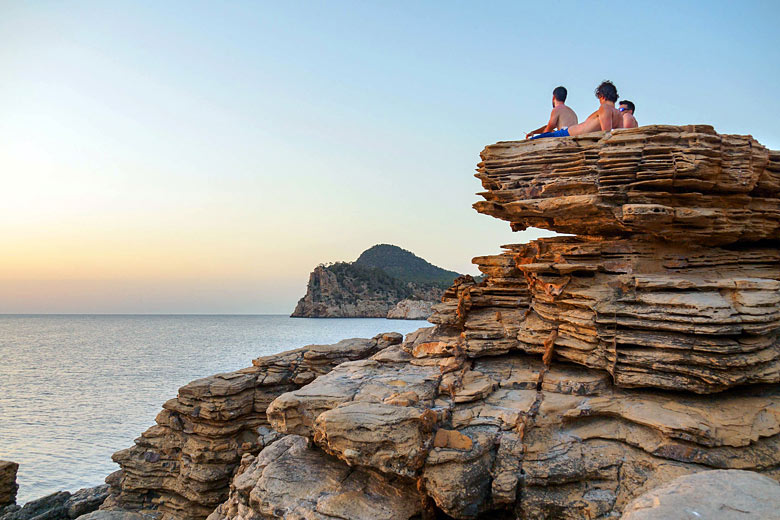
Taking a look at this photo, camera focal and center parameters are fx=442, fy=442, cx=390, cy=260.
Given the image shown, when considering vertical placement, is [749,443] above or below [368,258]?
below

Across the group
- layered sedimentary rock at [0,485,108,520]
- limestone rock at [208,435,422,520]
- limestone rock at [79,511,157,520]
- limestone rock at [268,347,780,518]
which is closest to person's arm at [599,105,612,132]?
limestone rock at [268,347,780,518]

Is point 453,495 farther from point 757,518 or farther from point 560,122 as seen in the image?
point 560,122

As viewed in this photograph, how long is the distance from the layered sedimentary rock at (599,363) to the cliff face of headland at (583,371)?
0.11ft

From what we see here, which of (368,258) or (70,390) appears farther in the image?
(368,258)

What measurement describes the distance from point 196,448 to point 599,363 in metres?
15.8

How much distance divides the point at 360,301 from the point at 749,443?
107m

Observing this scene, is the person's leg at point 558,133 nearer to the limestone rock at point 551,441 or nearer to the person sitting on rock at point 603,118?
the person sitting on rock at point 603,118

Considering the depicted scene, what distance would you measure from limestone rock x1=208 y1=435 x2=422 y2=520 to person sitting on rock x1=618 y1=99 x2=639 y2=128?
9607 mm

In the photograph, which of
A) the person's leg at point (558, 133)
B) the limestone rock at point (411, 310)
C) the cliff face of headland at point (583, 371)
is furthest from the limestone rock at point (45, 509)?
the limestone rock at point (411, 310)

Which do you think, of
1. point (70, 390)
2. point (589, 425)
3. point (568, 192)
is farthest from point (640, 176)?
point (70, 390)

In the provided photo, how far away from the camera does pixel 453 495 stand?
26.3 feet

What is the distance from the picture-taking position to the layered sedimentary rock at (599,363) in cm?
820

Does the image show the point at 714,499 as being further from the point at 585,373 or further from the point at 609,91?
the point at 609,91

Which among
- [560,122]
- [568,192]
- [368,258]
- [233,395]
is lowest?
[233,395]
